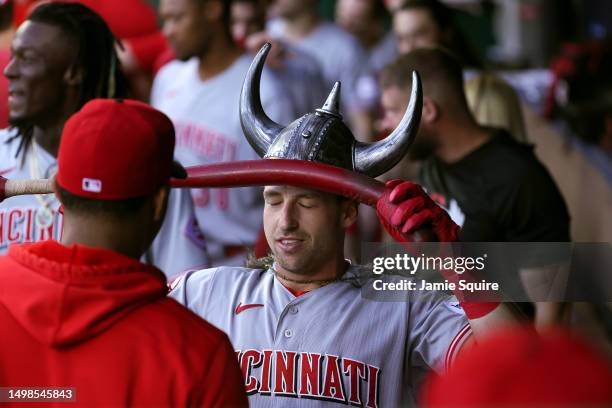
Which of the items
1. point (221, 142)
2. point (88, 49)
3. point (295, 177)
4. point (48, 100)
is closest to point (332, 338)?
point (295, 177)

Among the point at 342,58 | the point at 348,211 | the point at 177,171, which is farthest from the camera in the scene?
the point at 342,58

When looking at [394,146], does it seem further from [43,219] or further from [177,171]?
[43,219]

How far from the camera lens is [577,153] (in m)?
8.80

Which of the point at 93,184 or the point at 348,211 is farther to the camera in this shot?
the point at 348,211

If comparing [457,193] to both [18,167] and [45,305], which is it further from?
[45,305]

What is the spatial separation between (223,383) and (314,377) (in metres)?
0.88

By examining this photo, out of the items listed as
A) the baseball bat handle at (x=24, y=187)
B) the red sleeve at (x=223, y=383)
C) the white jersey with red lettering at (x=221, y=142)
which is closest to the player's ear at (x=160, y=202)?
the red sleeve at (x=223, y=383)

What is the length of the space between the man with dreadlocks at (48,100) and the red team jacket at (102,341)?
159 centimetres

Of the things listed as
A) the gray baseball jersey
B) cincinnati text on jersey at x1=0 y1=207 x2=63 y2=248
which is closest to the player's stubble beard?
cincinnati text on jersey at x1=0 y1=207 x2=63 y2=248

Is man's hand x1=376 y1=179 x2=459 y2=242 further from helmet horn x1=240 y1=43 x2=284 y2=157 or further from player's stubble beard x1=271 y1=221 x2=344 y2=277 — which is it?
helmet horn x1=240 y1=43 x2=284 y2=157

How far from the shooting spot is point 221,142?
5.41 m

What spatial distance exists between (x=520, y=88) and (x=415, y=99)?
352 inches
